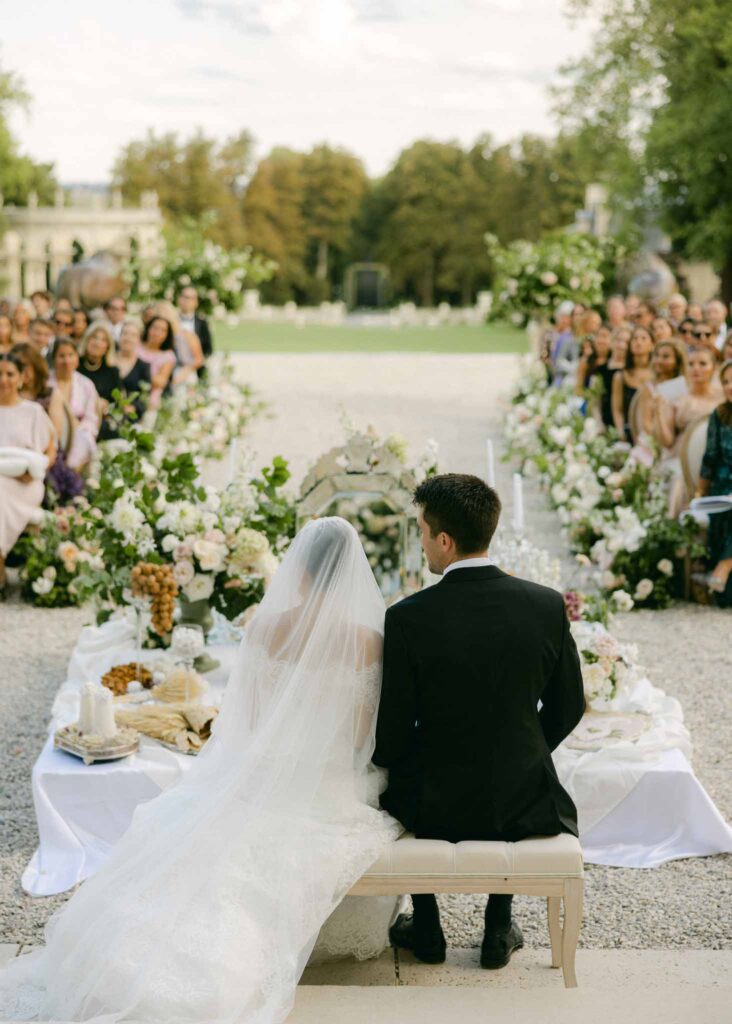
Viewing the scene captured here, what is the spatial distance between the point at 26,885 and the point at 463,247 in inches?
2481

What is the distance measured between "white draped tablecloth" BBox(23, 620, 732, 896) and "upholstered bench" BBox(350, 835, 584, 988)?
1.29m

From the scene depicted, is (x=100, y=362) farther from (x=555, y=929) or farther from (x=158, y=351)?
(x=555, y=929)

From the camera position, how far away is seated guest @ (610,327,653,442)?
11281mm

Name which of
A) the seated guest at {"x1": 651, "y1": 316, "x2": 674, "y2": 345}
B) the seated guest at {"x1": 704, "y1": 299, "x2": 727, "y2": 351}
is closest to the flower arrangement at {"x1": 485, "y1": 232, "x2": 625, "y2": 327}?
the seated guest at {"x1": 704, "y1": 299, "x2": 727, "y2": 351}

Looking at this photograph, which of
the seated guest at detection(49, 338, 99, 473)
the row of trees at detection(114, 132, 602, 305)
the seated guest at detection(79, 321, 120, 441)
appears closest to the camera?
the seated guest at detection(49, 338, 99, 473)

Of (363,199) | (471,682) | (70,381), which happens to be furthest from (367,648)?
(363,199)

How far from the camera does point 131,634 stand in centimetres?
677

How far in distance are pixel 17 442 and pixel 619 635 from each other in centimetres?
421

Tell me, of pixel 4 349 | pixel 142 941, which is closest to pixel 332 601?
pixel 142 941

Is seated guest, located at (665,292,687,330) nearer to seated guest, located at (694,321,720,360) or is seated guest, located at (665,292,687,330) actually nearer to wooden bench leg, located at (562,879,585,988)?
seated guest, located at (694,321,720,360)

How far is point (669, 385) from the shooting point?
394 inches

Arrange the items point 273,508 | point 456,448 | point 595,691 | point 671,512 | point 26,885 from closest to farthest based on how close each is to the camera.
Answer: point 26,885 < point 595,691 < point 273,508 < point 671,512 < point 456,448

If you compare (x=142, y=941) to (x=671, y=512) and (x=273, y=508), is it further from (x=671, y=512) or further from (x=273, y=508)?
(x=671, y=512)

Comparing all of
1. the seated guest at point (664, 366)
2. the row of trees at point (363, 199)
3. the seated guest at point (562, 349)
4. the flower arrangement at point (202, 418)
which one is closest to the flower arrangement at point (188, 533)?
the flower arrangement at point (202, 418)
